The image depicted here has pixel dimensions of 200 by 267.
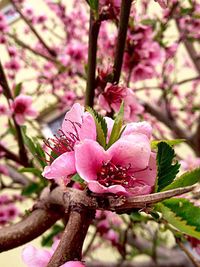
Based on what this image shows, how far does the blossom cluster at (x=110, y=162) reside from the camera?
470 millimetres

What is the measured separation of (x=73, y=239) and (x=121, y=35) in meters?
0.51

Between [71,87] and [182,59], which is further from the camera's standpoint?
[182,59]

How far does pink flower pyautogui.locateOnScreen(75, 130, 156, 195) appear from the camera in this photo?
1.54 feet

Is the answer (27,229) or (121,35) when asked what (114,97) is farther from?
(27,229)

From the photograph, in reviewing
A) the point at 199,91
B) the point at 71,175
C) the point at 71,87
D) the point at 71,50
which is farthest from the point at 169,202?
the point at 199,91

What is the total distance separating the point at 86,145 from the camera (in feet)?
1.54

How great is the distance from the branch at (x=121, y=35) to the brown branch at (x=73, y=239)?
17.2 inches

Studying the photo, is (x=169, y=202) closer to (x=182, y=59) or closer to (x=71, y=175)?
(x=71, y=175)

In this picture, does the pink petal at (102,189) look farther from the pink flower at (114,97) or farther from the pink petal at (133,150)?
the pink flower at (114,97)

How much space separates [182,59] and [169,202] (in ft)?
16.4

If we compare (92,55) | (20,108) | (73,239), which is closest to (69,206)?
(73,239)

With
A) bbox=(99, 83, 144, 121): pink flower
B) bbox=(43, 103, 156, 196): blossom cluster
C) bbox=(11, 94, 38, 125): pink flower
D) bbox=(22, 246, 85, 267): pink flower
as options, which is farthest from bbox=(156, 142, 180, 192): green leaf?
bbox=(11, 94, 38, 125): pink flower

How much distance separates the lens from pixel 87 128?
1.59 feet

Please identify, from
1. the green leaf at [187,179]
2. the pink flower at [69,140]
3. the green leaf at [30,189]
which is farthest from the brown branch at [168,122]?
the green leaf at [187,179]
